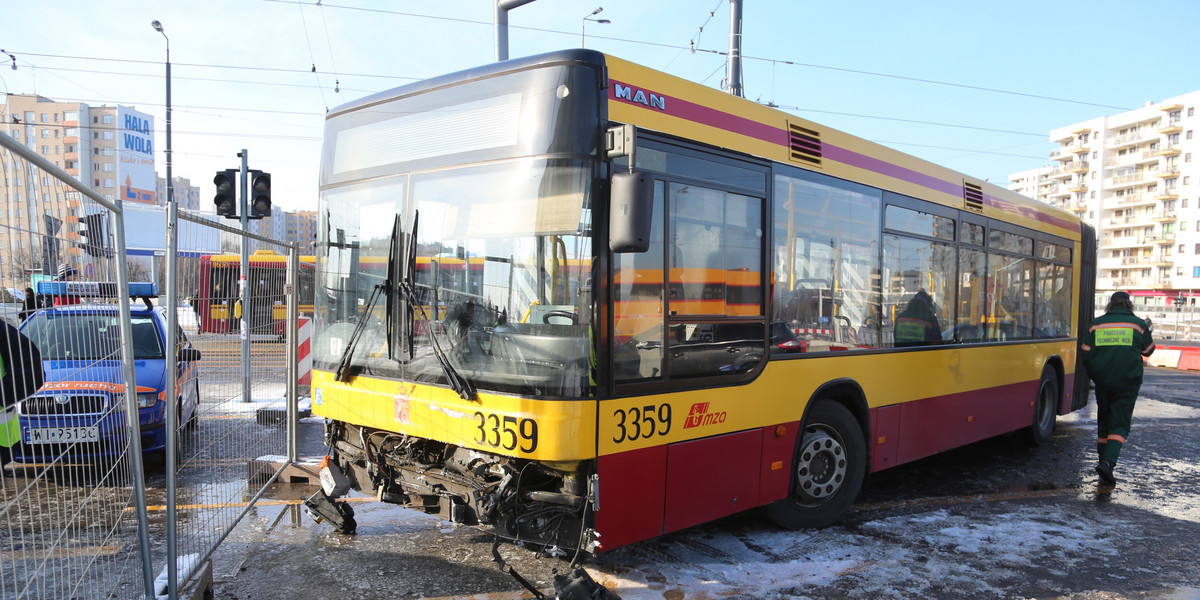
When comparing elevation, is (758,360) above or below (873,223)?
below

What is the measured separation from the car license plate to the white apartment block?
296 ft

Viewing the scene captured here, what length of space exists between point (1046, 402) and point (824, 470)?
556cm

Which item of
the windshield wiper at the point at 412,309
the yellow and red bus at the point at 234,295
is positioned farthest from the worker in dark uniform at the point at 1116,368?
the yellow and red bus at the point at 234,295

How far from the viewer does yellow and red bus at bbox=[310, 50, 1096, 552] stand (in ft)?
12.4

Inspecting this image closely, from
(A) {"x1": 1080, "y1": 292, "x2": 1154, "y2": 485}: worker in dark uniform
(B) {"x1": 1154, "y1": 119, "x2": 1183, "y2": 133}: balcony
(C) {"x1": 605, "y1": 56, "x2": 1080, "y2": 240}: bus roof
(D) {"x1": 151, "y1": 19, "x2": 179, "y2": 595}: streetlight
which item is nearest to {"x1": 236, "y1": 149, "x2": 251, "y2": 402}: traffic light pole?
(D) {"x1": 151, "y1": 19, "x2": 179, "y2": 595}: streetlight

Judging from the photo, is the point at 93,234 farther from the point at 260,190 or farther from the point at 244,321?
the point at 260,190

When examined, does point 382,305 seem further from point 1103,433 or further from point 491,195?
point 1103,433

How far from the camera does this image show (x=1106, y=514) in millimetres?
6113

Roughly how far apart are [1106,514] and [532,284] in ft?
18.1

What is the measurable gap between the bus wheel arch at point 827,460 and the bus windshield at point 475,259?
2311 millimetres

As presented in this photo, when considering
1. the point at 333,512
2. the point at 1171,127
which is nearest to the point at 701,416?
the point at 333,512

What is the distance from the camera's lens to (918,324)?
6547 millimetres

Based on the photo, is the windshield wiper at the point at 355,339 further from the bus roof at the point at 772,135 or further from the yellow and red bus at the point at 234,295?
the bus roof at the point at 772,135

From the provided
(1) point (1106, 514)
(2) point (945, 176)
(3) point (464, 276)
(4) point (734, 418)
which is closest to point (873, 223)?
(2) point (945, 176)
